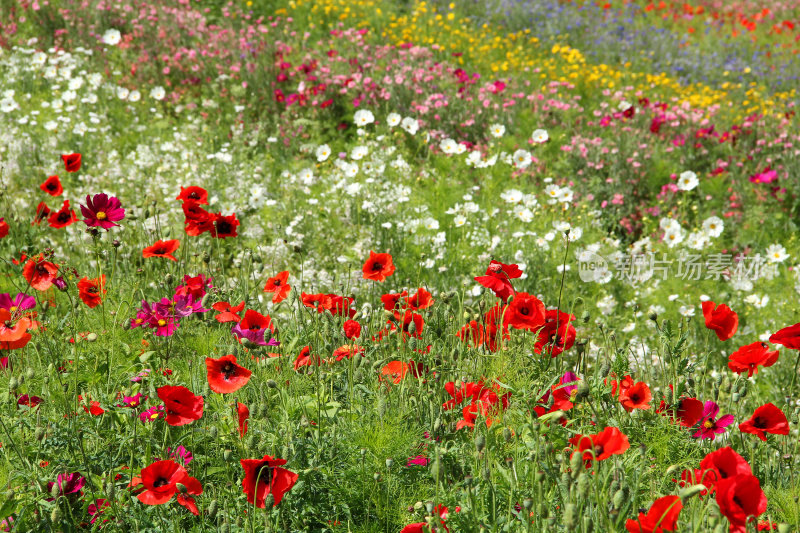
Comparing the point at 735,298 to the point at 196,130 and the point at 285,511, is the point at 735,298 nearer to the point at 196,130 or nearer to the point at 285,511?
the point at 285,511

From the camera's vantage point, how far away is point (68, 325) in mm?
2623

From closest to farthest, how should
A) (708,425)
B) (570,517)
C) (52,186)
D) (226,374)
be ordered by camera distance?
(570,517), (226,374), (708,425), (52,186)

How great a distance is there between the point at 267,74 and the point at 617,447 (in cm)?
585

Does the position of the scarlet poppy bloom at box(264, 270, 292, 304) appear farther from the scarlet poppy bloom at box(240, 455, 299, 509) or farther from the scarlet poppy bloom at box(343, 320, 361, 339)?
the scarlet poppy bloom at box(240, 455, 299, 509)

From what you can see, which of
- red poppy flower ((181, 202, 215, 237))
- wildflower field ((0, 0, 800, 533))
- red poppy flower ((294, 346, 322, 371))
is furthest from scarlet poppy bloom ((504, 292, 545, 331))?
red poppy flower ((181, 202, 215, 237))

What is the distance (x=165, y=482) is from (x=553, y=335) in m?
1.27

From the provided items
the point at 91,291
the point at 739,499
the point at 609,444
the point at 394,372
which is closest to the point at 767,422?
the point at 739,499

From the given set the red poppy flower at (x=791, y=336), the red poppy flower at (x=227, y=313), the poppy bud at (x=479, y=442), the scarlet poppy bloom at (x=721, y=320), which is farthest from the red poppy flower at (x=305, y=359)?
the red poppy flower at (x=791, y=336)

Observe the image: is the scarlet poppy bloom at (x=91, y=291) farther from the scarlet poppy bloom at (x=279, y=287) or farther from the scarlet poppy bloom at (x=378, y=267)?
the scarlet poppy bloom at (x=378, y=267)

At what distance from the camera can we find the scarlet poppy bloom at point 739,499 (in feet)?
4.40

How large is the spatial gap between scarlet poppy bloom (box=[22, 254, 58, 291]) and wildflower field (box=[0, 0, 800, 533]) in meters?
0.01

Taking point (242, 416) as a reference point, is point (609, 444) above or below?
above

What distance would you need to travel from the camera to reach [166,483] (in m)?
1.66

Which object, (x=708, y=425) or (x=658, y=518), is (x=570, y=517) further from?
(x=708, y=425)
